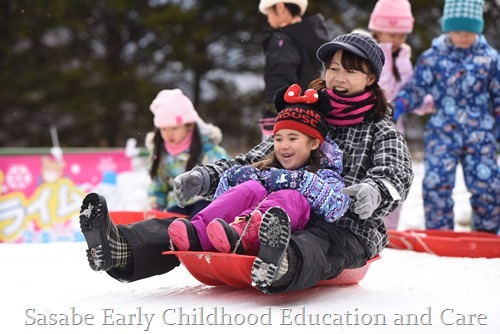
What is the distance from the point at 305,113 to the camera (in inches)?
134

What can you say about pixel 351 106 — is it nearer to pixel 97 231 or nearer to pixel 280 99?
pixel 280 99

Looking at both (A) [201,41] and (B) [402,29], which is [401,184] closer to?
(B) [402,29]

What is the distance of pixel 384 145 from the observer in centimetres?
342

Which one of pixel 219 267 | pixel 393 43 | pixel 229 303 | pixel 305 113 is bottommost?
pixel 229 303

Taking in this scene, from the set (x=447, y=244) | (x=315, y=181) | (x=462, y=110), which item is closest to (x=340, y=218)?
(x=315, y=181)

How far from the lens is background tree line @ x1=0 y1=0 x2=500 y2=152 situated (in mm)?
13961

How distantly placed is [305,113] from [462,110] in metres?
2.35

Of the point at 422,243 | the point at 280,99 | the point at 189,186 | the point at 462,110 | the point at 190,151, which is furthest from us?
the point at 190,151

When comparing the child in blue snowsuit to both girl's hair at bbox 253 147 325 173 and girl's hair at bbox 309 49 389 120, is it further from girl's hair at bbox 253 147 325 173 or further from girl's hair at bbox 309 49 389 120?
girl's hair at bbox 253 147 325 173

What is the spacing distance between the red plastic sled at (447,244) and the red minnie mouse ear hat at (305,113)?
5.42 ft

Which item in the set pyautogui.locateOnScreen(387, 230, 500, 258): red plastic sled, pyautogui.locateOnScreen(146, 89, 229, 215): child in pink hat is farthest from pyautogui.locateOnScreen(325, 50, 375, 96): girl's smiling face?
pyautogui.locateOnScreen(146, 89, 229, 215): child in pink hat

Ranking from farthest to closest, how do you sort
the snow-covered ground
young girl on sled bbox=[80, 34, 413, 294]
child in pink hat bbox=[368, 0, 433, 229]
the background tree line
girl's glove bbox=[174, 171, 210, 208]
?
1. the background tree line
2. child in pink hat bbox=[368, 0, 433, 229]
3. girl's glove bbox=[174, 171, 210, 208]
4. young girl on sled bbox=[80, 34, 413, 294]
5. the snow-covered ground

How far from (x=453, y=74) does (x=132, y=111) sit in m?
9.64

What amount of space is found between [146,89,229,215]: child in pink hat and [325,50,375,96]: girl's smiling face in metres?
2.10
